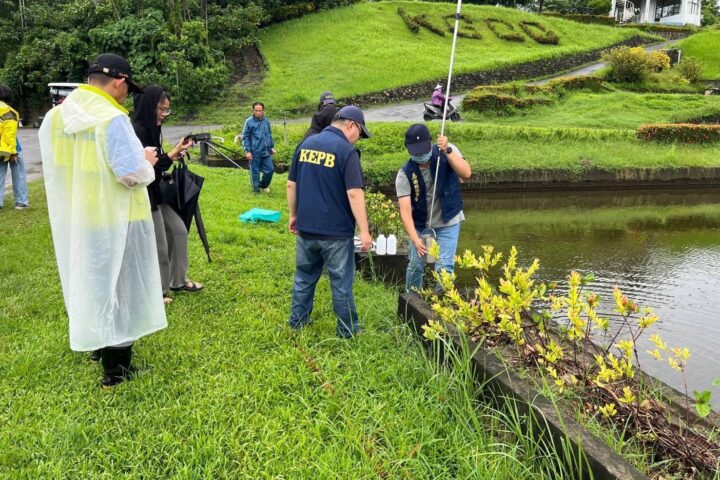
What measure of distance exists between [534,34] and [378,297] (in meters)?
34.0

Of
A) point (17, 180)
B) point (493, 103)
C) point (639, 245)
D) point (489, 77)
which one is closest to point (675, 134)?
point (493, 103)

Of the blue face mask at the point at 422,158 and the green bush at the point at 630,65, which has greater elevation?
the green bush at the point at 630,65

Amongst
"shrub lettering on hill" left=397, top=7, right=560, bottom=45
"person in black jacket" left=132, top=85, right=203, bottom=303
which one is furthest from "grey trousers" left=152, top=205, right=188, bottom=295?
"shrub lettering on hill" left=397, top=7, right=560, bottom=45

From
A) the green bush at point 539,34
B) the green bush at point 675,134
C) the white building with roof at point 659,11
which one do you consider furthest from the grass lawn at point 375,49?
the green bush at point 675,134

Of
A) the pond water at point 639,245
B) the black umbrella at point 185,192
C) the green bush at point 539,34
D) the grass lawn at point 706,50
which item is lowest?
the pond water at point 639,245

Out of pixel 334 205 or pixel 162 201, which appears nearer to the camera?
pixel 334 205

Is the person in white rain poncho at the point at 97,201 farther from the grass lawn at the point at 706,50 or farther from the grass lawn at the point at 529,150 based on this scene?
the grass lawn at the point at 706,50

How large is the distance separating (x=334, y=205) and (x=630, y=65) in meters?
26.4

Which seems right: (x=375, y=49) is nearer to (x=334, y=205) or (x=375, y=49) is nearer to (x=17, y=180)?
(x=17, y=180)

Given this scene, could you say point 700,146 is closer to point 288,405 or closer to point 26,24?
point 288,405

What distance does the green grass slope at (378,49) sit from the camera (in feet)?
81.8

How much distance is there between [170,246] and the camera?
4.75 m

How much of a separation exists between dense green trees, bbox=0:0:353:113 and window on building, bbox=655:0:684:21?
36753 millimetres

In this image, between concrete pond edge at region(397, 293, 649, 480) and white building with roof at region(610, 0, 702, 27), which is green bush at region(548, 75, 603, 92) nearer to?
concrete pond edge at region(397, 293, 649, 480)
